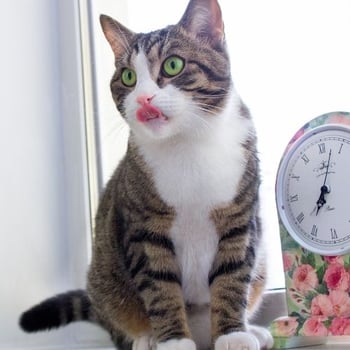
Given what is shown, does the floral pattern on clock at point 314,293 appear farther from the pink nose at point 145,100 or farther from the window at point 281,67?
the pink nose at point 145,100

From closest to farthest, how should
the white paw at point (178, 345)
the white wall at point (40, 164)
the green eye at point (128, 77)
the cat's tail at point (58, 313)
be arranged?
1. the white paw at point (178, 345)
2. the green eye at point (128, 77)
3. the cat's tail at point (58, 313)
4. the white wall at point (40, 164)

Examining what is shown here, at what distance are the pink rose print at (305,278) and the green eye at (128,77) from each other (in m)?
0.41

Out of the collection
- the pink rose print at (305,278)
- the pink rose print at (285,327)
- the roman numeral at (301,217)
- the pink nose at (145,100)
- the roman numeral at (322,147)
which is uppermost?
the pink nose at (145,100)

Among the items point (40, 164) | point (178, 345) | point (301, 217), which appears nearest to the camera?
point (178, 345)

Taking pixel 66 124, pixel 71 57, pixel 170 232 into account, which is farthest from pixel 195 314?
pixel 71 57

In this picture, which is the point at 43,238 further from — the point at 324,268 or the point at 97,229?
the point at 324,268

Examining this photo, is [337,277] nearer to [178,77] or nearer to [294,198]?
[294,198]

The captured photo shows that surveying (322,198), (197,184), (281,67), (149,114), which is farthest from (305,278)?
(281,67)

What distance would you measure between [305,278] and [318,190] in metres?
0.15

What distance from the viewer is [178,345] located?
0.99 meters

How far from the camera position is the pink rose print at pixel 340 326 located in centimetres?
101

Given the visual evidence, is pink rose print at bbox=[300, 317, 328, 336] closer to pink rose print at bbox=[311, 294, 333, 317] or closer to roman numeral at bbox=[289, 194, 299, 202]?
pink rose print at bbox=[311, 294, 333, 317]

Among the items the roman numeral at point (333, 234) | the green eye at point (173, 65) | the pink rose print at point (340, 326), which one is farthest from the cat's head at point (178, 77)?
the pink rose print at point (340, 326)

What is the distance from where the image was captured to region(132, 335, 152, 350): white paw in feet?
3.67
